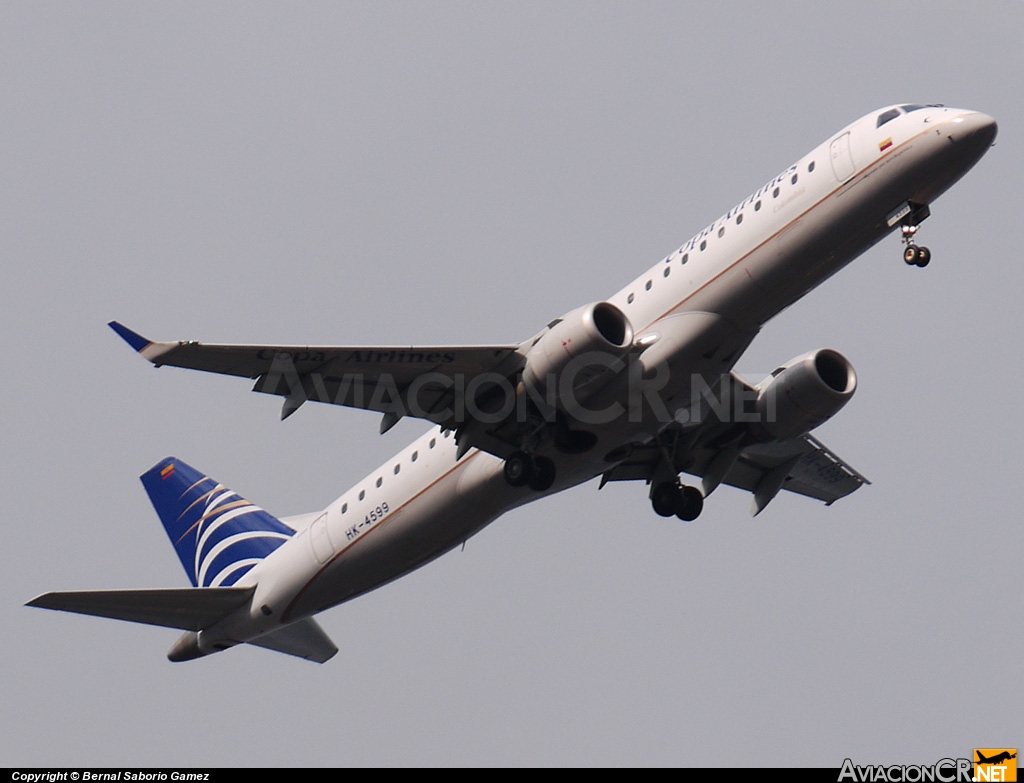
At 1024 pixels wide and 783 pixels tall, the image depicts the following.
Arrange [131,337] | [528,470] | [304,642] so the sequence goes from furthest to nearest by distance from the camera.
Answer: [304,642] < [528,470] < [131,337]

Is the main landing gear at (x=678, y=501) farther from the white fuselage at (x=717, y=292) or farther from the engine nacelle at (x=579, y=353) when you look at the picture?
the engine nacelle at (x=579, y=353)

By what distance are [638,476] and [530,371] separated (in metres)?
6.76

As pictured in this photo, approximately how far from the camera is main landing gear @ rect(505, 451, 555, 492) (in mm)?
27188

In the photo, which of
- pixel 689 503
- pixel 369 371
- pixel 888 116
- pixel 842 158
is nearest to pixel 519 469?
pixel 369 371

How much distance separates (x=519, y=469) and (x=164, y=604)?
323 inches

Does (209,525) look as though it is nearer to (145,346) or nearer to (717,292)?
(145,346)

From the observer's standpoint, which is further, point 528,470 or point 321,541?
point 321,541

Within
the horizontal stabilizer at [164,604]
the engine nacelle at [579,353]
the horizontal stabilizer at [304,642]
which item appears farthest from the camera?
the horizontal stabilizer at [304,642]

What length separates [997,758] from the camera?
982 inches

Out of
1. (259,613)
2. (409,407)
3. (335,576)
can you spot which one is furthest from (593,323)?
(259,613)

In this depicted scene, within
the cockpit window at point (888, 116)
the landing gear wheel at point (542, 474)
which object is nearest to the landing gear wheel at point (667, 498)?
→ the landing gear wheel at point (542, 474)

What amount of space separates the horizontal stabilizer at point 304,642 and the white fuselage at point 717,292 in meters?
3.20

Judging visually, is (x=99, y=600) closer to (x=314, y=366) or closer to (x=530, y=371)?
(x=314, y=366)

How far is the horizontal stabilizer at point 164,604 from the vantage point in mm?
28156
